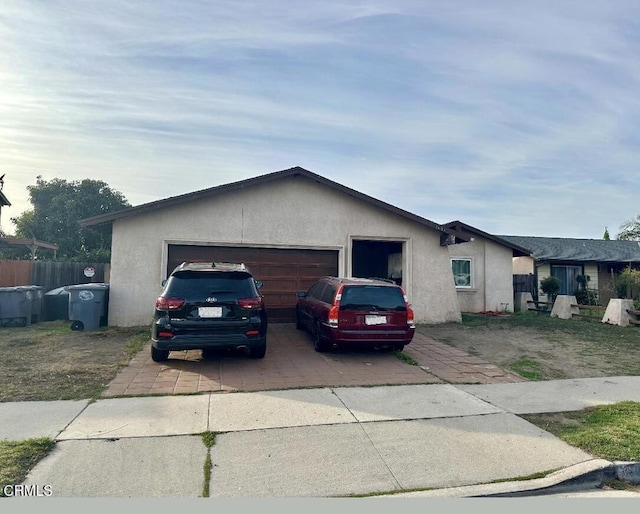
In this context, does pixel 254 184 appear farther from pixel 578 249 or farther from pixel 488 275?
pixel 578 249

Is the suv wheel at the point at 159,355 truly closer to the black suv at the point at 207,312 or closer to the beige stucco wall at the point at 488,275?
the black suv at the point at 207,312

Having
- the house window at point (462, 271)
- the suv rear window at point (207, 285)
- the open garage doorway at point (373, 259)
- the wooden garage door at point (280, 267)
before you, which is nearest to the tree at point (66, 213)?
the open garage doorway at point (373, 259)

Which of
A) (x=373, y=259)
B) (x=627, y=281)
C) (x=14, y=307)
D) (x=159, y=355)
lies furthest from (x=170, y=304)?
(x=627, y=281)

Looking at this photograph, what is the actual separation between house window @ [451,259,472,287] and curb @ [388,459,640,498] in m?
14.1

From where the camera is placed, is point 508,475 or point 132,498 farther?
point 508,475

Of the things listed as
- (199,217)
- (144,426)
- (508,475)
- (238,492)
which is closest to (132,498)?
(238,492)

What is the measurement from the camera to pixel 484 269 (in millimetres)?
18016

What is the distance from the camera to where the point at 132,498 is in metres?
3.46

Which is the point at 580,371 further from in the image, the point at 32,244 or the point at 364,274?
the point at 32,244

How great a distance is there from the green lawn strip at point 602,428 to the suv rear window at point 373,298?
3466 millimetres

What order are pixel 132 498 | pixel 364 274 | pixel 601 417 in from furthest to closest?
pixel 364 274 → pixel 601 417 → pixel 132 498

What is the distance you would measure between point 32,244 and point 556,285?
24760 millimetres

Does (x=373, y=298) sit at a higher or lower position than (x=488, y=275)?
lower

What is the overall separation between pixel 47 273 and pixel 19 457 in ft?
48.1
